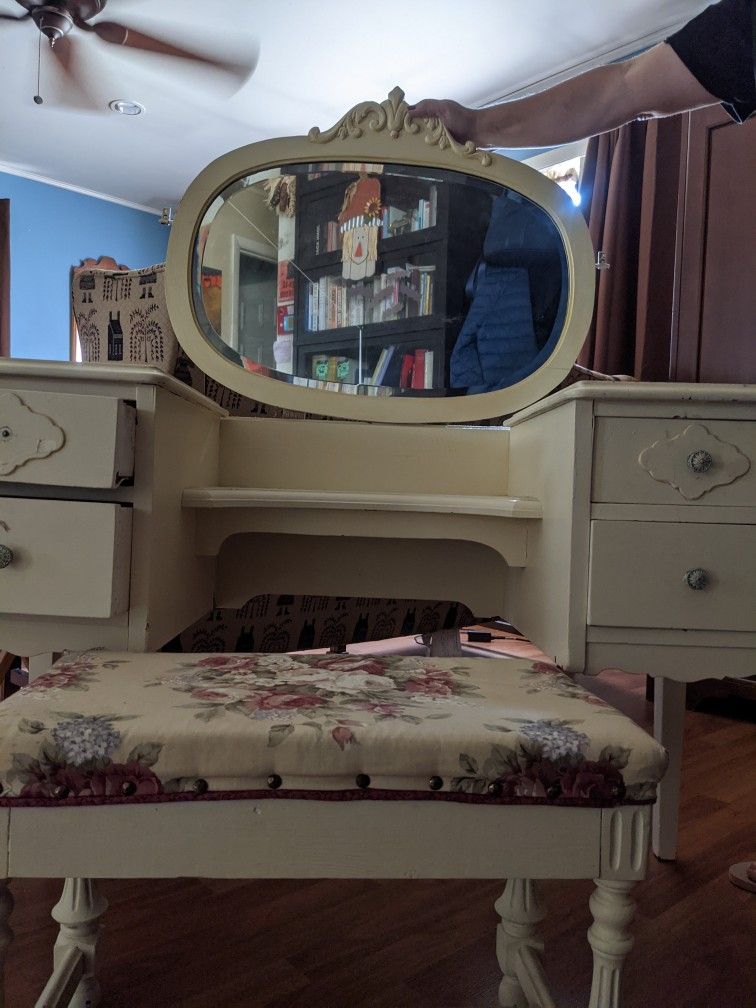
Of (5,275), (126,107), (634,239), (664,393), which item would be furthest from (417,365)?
(5,275)

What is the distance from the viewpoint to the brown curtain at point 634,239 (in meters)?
2.95

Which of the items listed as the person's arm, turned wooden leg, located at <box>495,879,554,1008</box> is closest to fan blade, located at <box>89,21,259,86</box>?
the person's arm

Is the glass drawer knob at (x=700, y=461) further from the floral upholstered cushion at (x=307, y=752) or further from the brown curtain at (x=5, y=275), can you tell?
the brown curtain at (x=5, y=275)

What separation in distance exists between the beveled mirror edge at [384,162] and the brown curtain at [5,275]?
12.2ft

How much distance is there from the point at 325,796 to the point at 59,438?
428 mm

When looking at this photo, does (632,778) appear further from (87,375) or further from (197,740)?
(87,375)

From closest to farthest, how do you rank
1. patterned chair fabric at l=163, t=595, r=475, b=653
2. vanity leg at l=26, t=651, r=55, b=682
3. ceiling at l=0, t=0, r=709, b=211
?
vanity leg at l=26, t=651, r=55, b=682 → patterned chair fabric at l=163, t=595, r=475, b=653 → ceiling at l=0, t=0, r=709, b=211

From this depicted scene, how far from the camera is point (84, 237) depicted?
188 inches

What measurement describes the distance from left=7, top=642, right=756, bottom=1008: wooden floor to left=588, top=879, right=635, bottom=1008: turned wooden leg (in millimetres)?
373

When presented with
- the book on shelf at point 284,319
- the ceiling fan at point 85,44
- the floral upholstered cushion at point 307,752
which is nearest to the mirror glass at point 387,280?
the book on shelf at point 284,319

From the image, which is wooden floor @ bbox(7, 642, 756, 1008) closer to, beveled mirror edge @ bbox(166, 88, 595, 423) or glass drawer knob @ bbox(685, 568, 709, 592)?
glass drawer knob @ bbox(685, 568, 709, 592)

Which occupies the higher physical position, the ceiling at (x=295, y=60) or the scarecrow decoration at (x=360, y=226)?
the ceiling at (x=295, y=60)

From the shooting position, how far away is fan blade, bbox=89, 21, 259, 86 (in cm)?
297

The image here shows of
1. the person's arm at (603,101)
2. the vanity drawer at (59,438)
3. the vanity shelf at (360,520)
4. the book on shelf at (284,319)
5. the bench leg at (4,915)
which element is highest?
the person's arm at (603,101)
